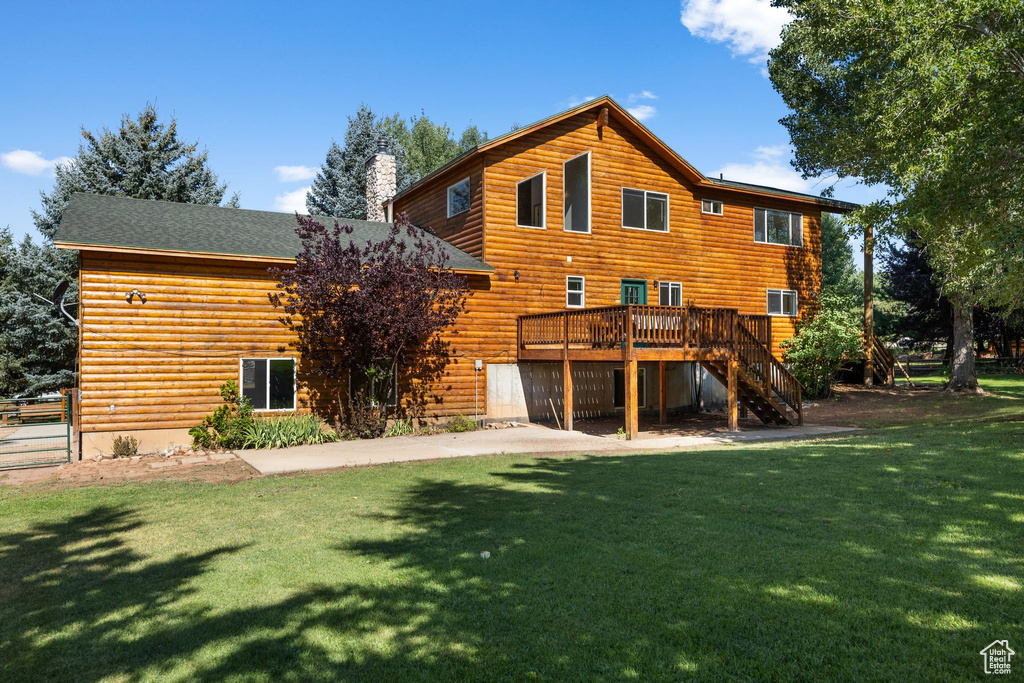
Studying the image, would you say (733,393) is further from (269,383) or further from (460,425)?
(269,383)

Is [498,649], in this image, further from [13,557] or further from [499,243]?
[499,243]

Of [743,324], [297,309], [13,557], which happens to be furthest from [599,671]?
[743,324]

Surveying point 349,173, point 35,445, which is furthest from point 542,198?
point 349,173

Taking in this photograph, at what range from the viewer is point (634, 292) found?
2008 centimetres

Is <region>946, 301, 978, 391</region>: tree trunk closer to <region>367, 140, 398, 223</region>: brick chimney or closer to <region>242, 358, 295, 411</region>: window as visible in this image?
<region>367, 140, 398, 223</region>: brick chimney

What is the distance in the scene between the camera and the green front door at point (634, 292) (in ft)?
65.4

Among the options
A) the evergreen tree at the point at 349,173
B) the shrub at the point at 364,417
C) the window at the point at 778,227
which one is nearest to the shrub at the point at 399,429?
the shrub at the point at 364,417

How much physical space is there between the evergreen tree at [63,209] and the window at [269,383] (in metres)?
10.5

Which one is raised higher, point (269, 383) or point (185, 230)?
point (185, 230)

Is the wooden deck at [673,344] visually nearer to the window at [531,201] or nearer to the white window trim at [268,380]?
the window at [531,201]

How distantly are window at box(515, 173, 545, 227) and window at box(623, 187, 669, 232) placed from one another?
2.92 meters

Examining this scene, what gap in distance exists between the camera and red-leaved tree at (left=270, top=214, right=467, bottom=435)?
1420 centimetres

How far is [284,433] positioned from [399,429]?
2864mm

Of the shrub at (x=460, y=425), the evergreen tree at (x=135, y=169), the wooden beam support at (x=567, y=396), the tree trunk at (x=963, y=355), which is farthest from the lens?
the evergreen tree at (x=135, y=169)
